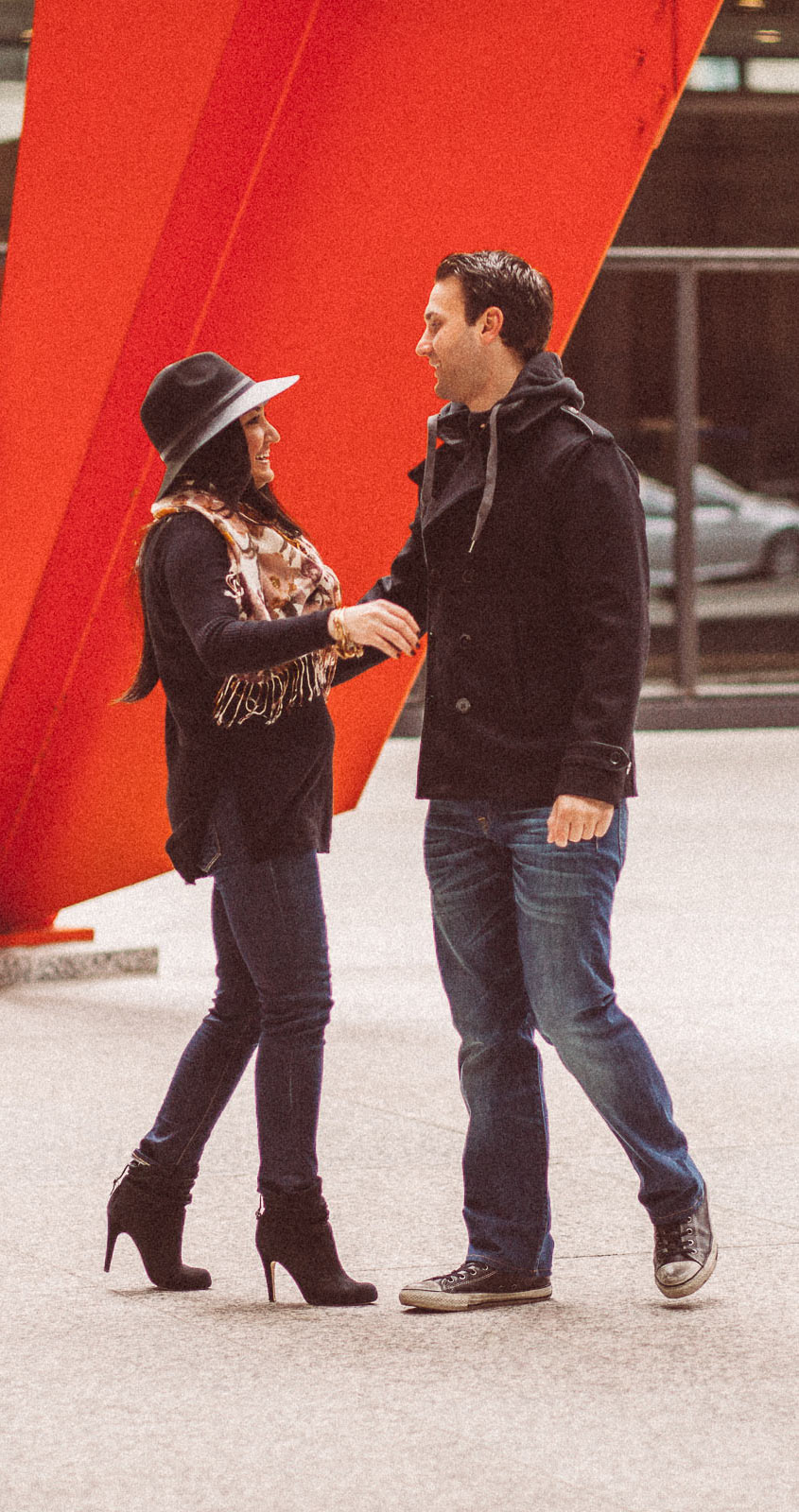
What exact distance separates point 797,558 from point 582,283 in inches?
379

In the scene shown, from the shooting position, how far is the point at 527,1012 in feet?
13.3

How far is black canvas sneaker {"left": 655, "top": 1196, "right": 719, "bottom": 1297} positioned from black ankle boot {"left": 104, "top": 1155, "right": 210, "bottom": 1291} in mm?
860

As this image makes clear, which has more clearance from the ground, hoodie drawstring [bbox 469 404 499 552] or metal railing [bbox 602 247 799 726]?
metal railing [bbox 602 247 799 726]

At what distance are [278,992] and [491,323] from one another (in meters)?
1.24

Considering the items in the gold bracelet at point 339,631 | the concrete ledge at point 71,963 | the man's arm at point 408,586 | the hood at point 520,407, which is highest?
the hood at point 520,407

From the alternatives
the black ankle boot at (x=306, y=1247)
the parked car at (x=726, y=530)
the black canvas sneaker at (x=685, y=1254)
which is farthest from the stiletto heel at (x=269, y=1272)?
the parked car at (x=726, y=530)

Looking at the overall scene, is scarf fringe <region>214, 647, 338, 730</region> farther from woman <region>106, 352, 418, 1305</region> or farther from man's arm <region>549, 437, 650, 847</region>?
man's arm <region>549, 437, 650, 847</region>

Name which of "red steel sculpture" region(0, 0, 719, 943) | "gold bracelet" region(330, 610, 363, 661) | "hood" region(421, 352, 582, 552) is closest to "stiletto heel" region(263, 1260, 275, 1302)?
"gold bracelet" region(330, 610, 363, 661)

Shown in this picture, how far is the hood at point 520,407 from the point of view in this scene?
383 cm

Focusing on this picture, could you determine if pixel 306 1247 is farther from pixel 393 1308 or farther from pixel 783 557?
pixel 783 557

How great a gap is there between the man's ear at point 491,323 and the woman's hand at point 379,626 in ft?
1.70

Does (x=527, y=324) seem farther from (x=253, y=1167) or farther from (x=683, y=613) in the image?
(x=683, y=613)

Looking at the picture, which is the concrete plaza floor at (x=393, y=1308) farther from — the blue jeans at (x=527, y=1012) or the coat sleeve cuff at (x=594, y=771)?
the coat sleeve cuff at (x=594, y=771)

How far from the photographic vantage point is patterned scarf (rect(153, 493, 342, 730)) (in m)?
3.88
